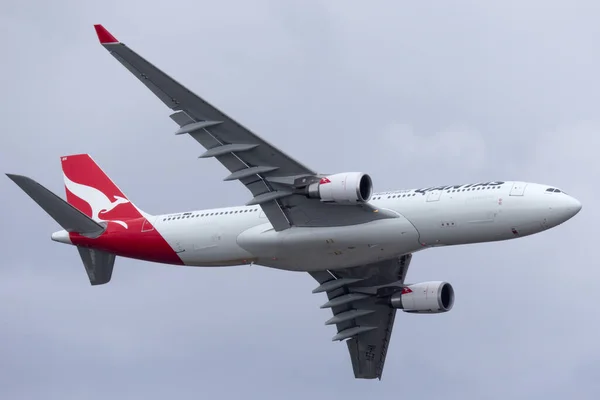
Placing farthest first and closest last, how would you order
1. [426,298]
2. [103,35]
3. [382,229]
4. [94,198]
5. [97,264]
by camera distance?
1. [94,198]
2. [97,264]
3. [426,298]
4. [382,229]
5. [103,35]

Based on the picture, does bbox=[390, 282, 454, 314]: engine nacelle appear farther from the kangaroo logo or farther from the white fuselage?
the kangaroo logo

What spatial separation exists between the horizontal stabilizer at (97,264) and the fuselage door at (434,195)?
1964 cm

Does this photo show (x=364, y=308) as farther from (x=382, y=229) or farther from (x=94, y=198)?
(x=94, y=198)

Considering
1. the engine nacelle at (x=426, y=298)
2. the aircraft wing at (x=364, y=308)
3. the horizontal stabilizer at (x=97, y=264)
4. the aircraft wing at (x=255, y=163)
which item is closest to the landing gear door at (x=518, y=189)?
the aircraft wing at (x=255, y=163)

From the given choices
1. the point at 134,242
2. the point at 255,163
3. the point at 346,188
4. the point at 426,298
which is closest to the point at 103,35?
the point at 255,163

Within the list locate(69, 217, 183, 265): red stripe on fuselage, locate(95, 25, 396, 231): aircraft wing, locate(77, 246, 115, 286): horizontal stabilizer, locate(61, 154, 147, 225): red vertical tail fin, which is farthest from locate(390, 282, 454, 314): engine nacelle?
locate(77, 246, 115, 286): horizontal stabilizer

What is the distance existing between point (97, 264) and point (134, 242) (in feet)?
11.9

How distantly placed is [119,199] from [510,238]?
76.9 feet

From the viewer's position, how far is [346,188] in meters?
62.2

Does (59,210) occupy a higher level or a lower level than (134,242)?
higher

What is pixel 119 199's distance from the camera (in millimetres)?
73938

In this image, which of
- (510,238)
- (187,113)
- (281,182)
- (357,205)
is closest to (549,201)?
(510,238)

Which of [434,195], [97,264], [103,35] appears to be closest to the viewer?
[103,35]

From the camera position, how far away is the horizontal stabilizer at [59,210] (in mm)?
66375
